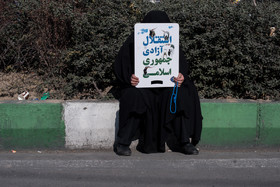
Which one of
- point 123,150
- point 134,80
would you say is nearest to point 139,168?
point 123,150

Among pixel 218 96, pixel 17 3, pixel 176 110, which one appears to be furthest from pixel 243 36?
pixel 17 3

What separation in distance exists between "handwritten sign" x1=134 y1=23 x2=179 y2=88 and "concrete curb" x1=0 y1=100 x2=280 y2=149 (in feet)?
1.97

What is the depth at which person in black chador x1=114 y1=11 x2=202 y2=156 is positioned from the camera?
15.2 ft

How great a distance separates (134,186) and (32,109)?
1.77 meters

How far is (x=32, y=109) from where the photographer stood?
485 centimetres

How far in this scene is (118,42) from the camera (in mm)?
5812

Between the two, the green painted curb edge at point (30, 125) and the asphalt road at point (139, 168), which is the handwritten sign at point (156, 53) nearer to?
the asphalt road at point (139, 168)

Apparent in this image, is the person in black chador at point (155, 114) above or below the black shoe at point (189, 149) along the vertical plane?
above

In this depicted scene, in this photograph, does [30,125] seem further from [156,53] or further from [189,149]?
[189,149]

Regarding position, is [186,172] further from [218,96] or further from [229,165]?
[218,96]

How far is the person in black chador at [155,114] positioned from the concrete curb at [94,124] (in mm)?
265

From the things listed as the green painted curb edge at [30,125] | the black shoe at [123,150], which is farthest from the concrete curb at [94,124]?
the black shoe at [123,150]

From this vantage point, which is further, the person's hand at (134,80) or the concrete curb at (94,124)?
the concrete curb at (94,124)

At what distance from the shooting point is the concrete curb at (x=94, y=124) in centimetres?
486
